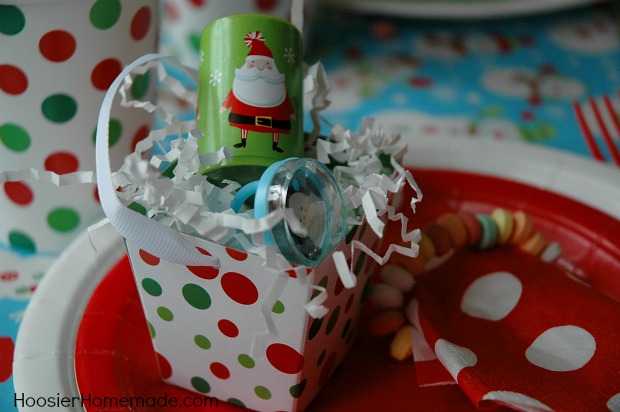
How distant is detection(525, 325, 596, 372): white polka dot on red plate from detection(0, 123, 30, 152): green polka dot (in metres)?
0.37

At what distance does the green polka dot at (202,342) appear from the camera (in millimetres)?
392

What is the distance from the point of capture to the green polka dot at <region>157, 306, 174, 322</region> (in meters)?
0.39

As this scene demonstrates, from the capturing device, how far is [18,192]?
0.51 m

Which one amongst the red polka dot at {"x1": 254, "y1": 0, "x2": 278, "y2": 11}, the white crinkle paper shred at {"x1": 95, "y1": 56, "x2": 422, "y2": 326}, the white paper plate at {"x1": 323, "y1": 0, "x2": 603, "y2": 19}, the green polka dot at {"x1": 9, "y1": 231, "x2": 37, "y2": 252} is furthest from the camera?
the white paper plate at {"x1": 323, "y1": 0, "x2": 603, "y2": 19}

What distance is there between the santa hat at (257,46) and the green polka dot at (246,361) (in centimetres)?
17

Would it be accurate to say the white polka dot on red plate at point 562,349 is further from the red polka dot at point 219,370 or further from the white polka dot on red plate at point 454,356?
the red polka dot at point 219,370

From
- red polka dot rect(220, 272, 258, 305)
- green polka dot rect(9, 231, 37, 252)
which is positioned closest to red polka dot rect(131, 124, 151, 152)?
green polka dot rect(9, 231, 37, 252)

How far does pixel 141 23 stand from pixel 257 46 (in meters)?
0.14

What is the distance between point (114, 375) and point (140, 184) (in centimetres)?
13

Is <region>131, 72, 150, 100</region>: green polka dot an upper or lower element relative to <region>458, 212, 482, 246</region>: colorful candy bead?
upper

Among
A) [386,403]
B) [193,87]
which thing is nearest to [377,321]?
[386,403]

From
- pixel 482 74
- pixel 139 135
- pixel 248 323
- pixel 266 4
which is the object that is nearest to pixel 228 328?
pixel 248 323

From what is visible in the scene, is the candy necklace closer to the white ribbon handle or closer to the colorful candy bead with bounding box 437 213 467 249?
the colorful candy bead with bounding box 437 213 467 249

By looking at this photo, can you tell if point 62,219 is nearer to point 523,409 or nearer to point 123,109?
point 123,109
